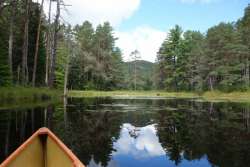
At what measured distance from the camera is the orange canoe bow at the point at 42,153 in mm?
4176

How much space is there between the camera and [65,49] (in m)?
57.3

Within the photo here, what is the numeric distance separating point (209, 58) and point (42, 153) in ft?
177

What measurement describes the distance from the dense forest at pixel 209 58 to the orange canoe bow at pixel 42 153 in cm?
4310

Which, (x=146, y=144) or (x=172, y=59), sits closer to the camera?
(x=146, y=144)

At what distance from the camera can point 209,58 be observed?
5562 centimetres

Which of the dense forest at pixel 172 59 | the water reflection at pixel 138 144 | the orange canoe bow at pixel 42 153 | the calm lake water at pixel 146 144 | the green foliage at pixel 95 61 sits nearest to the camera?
the orange canoe bow at pixel 42 153

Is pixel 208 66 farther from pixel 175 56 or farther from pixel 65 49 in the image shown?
pixel 65 49

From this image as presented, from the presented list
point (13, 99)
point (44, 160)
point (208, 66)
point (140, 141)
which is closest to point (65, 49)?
point (208, 66)

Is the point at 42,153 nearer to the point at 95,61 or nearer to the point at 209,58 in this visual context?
the point at 209,58

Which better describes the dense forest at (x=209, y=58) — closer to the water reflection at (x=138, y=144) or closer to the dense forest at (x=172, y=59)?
the dense forest at (x=172, y=59)

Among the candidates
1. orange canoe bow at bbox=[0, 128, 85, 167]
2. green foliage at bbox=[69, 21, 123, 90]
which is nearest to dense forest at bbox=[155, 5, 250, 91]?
green foliage at bbox=[69, 21, 123, 90]

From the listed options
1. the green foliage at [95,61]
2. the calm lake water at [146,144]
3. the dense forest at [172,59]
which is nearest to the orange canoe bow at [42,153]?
the calm lake water at [146,144]

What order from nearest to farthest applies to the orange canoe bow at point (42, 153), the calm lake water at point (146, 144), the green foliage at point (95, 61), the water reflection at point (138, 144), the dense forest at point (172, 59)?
the orange canoe bow at point (42, 153) < the calm lake water at point (146, 144) < the water reflection at point (138, 144) < the dense forest at point (172, 59) < the green foliage at point (95, 61)

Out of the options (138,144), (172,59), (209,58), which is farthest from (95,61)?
(138,144)
